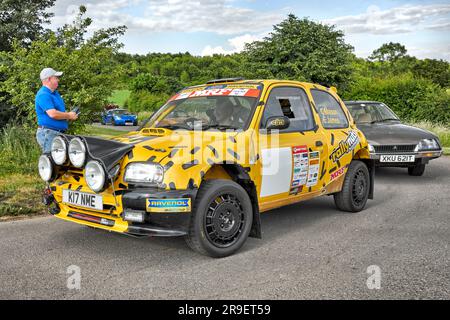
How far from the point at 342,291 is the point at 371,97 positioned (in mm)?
21845

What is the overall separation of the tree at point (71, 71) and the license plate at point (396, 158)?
5.86m

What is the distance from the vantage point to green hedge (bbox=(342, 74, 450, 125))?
69.7 ft

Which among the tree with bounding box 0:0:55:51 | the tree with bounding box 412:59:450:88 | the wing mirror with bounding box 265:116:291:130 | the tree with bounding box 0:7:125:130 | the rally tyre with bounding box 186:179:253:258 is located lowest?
the rally tyre with bounding box 186:179:253:258

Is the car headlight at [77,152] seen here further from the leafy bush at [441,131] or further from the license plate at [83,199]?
the leafy bush at [441,131]

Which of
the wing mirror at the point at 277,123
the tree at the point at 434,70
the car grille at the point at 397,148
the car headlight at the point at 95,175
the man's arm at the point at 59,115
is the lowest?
the car grille at the point at 397,148

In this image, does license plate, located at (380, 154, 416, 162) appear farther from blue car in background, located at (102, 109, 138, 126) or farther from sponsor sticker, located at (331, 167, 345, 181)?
blue car in background, located at (102, 109, 138, 126)

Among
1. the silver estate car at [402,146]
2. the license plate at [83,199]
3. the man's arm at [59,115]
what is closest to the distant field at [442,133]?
the silver estate car at [402,146]

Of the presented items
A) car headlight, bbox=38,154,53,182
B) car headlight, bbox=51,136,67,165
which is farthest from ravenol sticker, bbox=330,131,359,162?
car headlight, bbox=38,154,53,182

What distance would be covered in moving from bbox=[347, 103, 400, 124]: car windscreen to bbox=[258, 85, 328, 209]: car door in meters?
4.82

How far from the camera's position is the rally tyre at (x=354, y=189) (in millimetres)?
6484

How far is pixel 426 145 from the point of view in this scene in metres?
9.19
